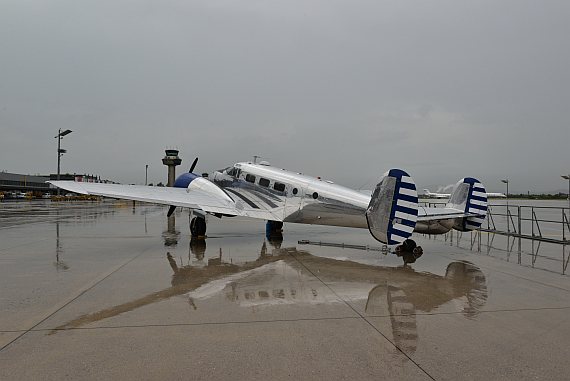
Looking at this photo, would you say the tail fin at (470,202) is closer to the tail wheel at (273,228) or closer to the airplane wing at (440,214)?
the airplane wing at (440,214)

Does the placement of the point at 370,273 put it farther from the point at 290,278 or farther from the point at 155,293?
the point at 155,293

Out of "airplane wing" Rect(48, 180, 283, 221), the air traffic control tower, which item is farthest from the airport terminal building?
"airplane wing" Rect(48, 180, 283, 221)

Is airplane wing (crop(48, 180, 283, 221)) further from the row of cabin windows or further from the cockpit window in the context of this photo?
the cockpit window

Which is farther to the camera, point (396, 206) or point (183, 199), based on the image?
point (183, 199)

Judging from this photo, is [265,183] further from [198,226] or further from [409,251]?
[409,251]

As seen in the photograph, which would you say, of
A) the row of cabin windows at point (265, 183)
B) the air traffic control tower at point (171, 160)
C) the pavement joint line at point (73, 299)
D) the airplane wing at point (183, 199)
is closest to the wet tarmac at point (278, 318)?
the pavement joint line at point (73, 299)

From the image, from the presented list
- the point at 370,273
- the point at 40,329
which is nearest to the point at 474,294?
the point at 370,273

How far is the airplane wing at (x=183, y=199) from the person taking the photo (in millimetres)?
13055

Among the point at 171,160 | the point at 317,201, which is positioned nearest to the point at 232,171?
the point at 317,201

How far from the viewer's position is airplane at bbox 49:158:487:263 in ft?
30.7

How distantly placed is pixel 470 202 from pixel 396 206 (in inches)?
178

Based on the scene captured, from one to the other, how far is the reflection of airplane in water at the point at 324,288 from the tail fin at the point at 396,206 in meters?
1.05

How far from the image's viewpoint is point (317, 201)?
41.5 feet

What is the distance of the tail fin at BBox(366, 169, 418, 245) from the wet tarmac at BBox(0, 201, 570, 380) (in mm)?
1069
